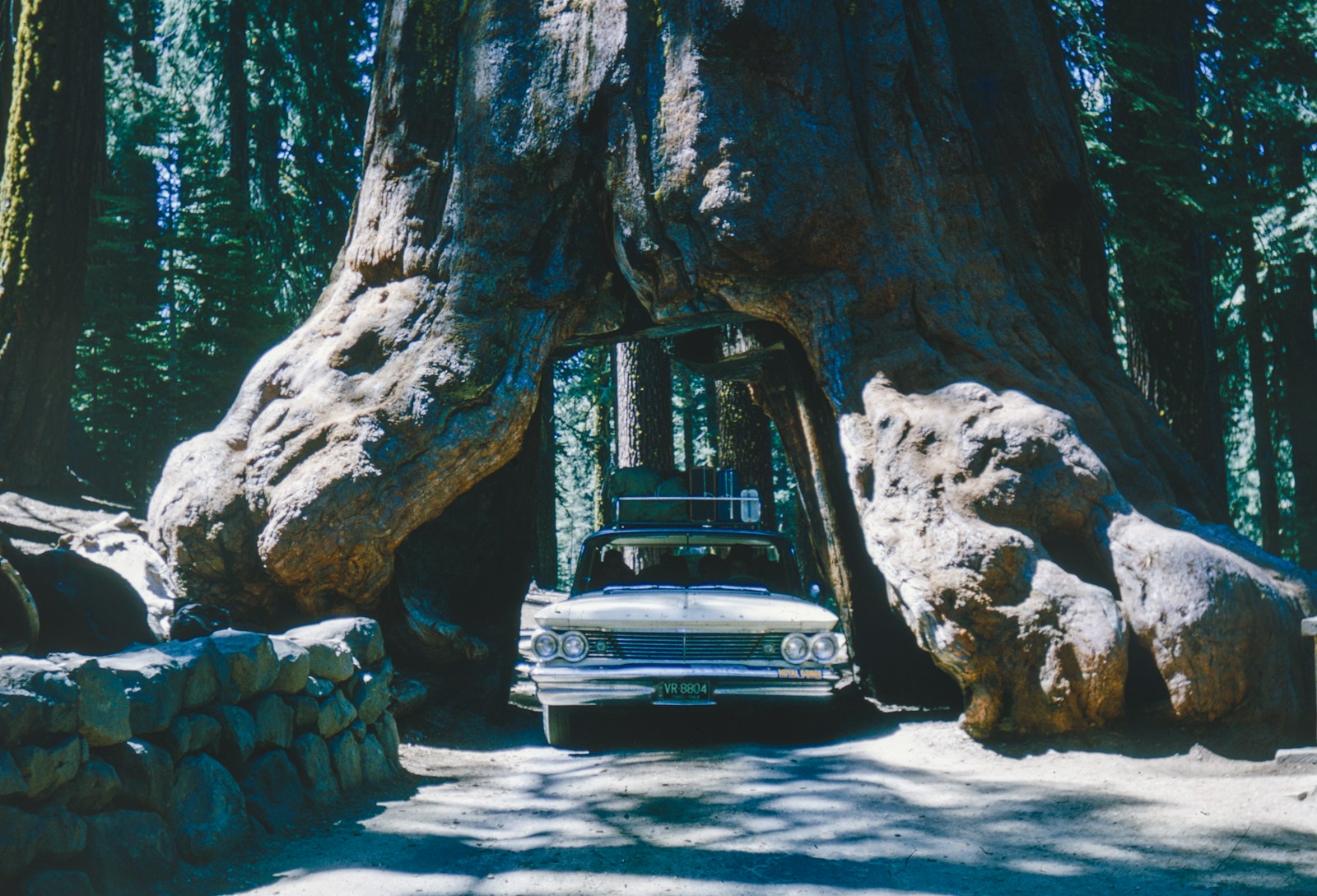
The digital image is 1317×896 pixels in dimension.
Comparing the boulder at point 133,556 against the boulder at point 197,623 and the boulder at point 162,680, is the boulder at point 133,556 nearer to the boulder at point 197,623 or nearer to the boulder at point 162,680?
the boulder at point 197,623

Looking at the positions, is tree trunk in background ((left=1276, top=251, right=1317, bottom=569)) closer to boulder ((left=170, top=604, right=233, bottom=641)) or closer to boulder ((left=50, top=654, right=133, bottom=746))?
boulder ((left=170, top=604, right=233, bottom=641))

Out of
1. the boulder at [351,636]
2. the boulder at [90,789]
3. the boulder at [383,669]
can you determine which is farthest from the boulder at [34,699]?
the boulder at [383,669]

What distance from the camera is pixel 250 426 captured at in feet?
30.5

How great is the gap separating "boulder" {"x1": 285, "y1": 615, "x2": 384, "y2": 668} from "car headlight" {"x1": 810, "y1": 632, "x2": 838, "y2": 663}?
9.74ft

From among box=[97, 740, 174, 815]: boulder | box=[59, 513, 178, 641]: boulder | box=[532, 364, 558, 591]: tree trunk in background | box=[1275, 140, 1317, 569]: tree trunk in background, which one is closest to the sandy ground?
box=[97, 740, 174, 815]: boulder

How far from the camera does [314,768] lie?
6191 mm

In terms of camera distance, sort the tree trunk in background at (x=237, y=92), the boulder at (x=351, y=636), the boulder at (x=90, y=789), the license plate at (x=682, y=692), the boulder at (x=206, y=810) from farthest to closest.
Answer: the tree trunk in background at (x=237, y=92) → the license plate at (x=682, y=692) → the boulder at (x=351, y=636) → the boulder at (x=206, y=810) → the boulder at (x=90, y=789)

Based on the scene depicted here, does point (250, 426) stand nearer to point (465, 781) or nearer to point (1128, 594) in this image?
point (465, 781)

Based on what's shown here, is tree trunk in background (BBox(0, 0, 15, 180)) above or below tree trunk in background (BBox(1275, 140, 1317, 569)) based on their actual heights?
above

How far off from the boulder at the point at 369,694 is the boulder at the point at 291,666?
0.73 metres

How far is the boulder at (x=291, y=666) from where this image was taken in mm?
6121

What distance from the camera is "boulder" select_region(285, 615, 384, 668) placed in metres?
7.00

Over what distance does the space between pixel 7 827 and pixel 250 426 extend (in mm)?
5763

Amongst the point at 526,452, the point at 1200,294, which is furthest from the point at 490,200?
the point at 1200,294
